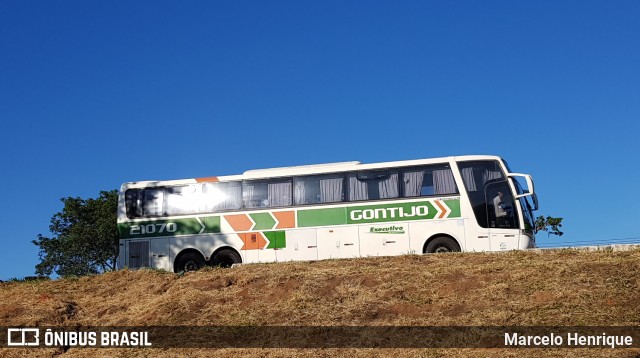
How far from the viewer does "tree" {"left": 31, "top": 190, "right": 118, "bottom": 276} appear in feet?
158

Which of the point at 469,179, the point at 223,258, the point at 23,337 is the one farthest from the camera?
the point at 223,258

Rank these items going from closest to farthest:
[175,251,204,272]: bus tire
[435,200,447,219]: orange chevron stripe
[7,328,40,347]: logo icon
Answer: [7,328,40,347]: logo icon, [435,200,447,219]: orange chevron stripe, [175,251,204,272]: bus tire

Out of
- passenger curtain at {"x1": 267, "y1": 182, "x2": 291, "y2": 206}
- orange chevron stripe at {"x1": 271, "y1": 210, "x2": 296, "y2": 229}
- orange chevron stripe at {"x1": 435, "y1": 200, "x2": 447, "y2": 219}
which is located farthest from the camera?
passenger curtain at {"x1": 267, "y1": 182, "x2": 291, "y2": 206}

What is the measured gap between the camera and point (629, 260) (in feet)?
55.5

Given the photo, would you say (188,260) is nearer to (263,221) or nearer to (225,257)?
(225,257)

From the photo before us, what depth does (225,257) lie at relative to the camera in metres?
25.4

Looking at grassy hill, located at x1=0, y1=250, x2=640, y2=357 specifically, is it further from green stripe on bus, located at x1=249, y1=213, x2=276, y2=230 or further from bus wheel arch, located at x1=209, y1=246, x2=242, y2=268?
bus wheel arch, located at x1=209, y1=246, x2=242, y2=268

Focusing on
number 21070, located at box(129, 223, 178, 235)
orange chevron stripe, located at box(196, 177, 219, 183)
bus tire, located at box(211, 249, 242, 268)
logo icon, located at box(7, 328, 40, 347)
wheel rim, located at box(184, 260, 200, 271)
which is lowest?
logo icon, located at box(7, 328, 40, 347)

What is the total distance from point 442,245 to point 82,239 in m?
32.0

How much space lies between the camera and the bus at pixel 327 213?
2289 cm

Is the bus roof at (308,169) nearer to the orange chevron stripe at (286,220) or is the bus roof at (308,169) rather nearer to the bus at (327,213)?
the bus at (327,213)

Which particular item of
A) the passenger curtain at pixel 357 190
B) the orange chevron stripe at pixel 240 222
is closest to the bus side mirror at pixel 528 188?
the passenger curtain at pixel 357 190

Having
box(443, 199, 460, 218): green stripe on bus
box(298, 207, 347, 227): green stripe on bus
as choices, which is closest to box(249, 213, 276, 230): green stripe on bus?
box(298, 207, 347, 227): green stripe on bus

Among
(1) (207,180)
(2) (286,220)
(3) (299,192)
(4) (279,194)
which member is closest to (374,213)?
(3) (299,192)
